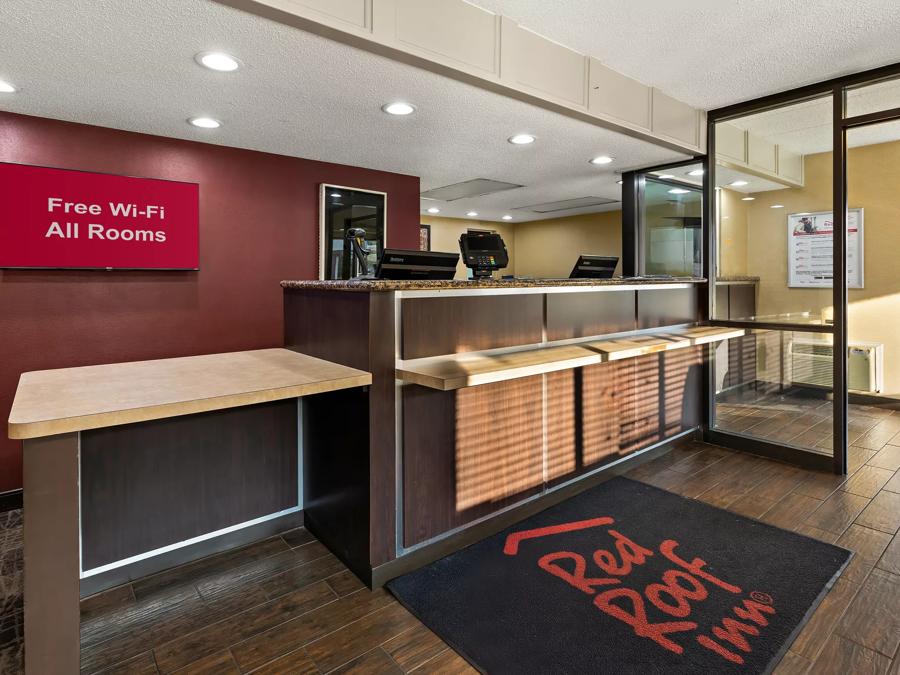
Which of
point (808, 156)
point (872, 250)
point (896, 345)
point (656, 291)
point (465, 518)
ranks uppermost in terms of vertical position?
point (808, 156)

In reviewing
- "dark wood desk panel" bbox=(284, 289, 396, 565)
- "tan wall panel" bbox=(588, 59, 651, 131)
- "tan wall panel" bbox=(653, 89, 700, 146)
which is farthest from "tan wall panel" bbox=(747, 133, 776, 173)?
"dark wood desk panel" bbox=(284, 289, 396, 565)

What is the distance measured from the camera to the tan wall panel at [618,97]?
3.06 m

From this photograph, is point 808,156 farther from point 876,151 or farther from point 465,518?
point 465,518

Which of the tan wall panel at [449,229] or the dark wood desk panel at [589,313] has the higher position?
the tan wall panel at [449,229]

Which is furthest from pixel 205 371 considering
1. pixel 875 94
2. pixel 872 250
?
pixel 872 250

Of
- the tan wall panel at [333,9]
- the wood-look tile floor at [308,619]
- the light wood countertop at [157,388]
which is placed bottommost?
the wood-look tile floor at [308,619]

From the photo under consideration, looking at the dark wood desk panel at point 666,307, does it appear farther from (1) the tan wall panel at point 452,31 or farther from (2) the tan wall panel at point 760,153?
(1) the tan wall panel at point 452,31

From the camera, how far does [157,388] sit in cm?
176

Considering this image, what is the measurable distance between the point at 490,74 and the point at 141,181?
2.43 meters

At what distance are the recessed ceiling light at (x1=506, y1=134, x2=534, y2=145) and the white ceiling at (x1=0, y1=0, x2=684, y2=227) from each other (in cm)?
7

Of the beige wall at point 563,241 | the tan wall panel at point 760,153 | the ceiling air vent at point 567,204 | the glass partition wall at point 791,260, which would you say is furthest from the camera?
the beige wall at point 563,241

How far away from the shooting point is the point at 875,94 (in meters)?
3.17

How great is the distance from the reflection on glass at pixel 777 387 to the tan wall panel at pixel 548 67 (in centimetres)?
222

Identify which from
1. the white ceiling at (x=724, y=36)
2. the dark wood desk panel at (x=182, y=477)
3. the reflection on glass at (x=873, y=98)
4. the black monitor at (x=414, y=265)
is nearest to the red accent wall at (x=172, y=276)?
the dark wood desk panel at (x=182, y=477)
